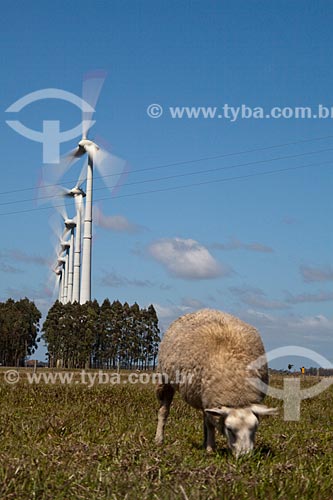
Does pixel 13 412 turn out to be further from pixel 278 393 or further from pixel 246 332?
pixel 278 393

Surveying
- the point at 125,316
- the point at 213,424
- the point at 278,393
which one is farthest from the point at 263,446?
the point at 125,316

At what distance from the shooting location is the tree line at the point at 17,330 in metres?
119

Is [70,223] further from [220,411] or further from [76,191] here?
[220,411]

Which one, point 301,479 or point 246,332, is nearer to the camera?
point 301,479

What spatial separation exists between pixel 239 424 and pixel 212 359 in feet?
4.17

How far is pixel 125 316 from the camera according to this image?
10862 centimetres

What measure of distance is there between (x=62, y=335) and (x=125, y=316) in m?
9.63

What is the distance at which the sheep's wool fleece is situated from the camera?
9.51 m

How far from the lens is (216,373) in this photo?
382 inches

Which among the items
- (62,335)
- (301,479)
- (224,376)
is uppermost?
(62,335)

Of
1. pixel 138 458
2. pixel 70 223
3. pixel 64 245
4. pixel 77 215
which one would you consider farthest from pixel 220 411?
pixel 64 245

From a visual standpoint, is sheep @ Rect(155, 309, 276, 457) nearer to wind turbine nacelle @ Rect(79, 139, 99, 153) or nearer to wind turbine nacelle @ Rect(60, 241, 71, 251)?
wind turbine nacelle @ Rect(79, 139, 99, 153)

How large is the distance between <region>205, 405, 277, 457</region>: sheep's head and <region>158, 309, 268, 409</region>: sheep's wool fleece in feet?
0.71

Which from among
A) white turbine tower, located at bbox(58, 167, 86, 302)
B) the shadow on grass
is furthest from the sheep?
white turbine tower, located at bbox(58, 167, 86, 302)
